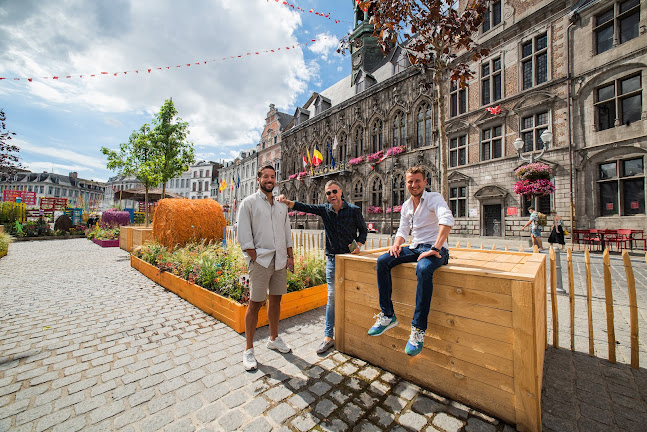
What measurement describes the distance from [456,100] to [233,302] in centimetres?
1953

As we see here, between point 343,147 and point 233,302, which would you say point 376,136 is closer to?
point 343,147

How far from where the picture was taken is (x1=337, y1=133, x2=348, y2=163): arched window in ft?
86.2

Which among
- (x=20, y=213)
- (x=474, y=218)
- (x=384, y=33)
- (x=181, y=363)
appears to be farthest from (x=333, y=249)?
(x=20, y=213)

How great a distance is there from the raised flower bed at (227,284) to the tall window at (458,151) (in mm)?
15865

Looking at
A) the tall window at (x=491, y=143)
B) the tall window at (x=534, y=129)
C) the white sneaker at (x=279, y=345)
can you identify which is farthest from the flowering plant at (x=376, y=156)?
the white sneaker at (x=279, y=345)

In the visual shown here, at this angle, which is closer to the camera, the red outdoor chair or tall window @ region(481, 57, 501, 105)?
the red outdoor chair

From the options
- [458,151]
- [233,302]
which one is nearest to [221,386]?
[233,302]

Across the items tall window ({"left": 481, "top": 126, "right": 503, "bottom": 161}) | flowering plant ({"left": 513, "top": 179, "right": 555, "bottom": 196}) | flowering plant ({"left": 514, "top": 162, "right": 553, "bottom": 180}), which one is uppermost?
tall window ({"left": 481, "top": 126, "right": 503, "bottom": 161})

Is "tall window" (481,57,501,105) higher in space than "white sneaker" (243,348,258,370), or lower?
higher

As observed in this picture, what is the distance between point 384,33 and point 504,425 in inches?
267

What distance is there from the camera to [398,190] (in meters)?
21.0

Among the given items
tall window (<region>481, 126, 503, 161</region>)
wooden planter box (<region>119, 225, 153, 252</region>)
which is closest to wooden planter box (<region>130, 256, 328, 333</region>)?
wooden planter box (<region>119, 225, 153, 252</region>)

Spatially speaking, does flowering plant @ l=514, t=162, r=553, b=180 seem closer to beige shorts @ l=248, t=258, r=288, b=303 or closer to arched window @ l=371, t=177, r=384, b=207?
beige shorts @ l=248, t=258, r=288, b=303

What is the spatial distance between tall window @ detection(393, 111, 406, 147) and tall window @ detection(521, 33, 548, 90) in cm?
809
